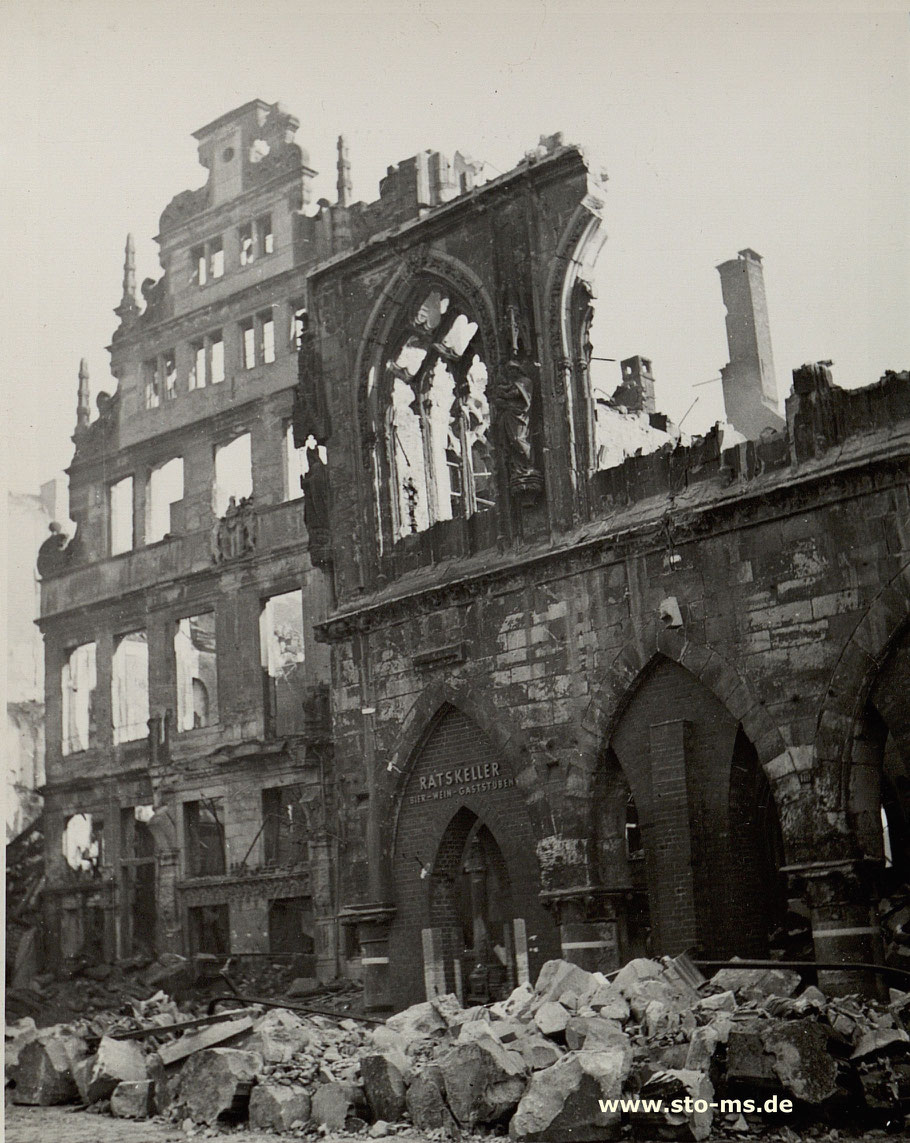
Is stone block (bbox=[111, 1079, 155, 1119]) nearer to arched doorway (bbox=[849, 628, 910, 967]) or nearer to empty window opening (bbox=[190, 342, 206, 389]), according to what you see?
arched doorway (bbox=[849, 628, 910, 967])

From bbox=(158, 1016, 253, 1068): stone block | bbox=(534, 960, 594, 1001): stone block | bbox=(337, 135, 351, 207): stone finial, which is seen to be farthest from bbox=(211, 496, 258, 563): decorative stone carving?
bbox=(534, 960, 594, 1001): stone block

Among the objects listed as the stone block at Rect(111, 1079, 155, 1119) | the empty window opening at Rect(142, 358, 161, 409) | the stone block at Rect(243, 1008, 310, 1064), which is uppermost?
the empty window opening at Rect(142, 358, 161, 409)

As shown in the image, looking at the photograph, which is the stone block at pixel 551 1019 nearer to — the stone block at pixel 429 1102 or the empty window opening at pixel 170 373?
the stone block at pixel 429 1102

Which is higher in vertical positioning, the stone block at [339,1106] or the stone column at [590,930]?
the stone column at [590,930]

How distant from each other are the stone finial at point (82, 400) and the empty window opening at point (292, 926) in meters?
7.04

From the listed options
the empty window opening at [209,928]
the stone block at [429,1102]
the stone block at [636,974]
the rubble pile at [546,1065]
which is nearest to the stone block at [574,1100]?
the rubble pile at [546,1065]

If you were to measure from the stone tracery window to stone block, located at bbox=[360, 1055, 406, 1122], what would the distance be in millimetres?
6978

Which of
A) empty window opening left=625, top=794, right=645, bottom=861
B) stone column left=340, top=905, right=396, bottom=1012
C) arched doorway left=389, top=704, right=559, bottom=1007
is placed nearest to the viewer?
arched doorway left=389, top=704, right=559, bottom=1007

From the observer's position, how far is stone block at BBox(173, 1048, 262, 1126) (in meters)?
11.5

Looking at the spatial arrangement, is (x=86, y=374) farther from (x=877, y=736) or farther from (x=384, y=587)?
(x=877, y=736)

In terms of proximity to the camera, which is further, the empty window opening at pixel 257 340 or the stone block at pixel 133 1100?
the empty window opening at pixel 257 340

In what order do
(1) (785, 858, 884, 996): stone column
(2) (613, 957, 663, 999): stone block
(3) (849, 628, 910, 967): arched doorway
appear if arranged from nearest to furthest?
(2) (613, 957, 663, 999): stone block, (3) (849, 628, 910, 967): arched doorway, (1) (785, 858, 884, 996): stone column

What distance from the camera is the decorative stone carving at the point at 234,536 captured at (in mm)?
23062

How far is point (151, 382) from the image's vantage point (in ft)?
71.7
